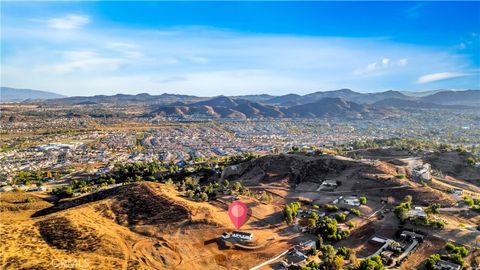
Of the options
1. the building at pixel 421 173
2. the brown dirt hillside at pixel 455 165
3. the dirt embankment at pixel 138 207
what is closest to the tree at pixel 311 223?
the dirt embankment at pixel 138 207

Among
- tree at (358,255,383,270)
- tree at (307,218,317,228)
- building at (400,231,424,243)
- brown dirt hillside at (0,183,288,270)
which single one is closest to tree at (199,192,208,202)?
brown dirt hillside at (0,183,288,270)

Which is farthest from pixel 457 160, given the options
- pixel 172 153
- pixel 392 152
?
pixel 172 153

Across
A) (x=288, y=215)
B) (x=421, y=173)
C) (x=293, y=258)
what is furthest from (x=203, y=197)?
(x=421, y=173)

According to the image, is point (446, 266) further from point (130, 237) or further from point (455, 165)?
point (455, 165)

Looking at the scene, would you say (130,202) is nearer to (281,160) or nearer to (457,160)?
(281,160)

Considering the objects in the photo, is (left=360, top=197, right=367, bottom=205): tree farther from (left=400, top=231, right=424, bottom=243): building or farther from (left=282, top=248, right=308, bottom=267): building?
(left=282, top=248, right=308, bottom=267): building

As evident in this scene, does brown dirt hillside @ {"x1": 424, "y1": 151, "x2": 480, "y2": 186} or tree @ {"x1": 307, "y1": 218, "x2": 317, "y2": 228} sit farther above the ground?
brown dirt hillside @ {"x1": 424, "y1": 151, "x2": 480, "y2": 186}

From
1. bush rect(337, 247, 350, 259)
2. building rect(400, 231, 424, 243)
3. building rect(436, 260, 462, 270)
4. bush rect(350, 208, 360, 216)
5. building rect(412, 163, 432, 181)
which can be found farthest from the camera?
building rect(412, 163, 432, 181)

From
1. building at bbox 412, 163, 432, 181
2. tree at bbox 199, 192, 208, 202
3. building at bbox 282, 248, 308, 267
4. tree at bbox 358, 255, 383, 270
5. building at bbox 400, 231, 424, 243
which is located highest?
building at bbox 412, 163, 432, 181

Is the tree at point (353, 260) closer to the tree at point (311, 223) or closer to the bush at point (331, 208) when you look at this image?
the tree at point (311, 223)

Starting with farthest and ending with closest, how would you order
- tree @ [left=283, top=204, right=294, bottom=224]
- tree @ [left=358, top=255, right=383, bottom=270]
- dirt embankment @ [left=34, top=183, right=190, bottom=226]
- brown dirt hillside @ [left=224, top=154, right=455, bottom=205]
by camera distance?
brown dirt hillside @ [left=224, top=154, right=455, bottom=205] → tree @ [left=283, top=204, right=294, bottom=224] → dirt embankment @ [left=34, top=183, right=190, bottom=226] → tree @ [left=358, top=255, right=383, bottom=270]
